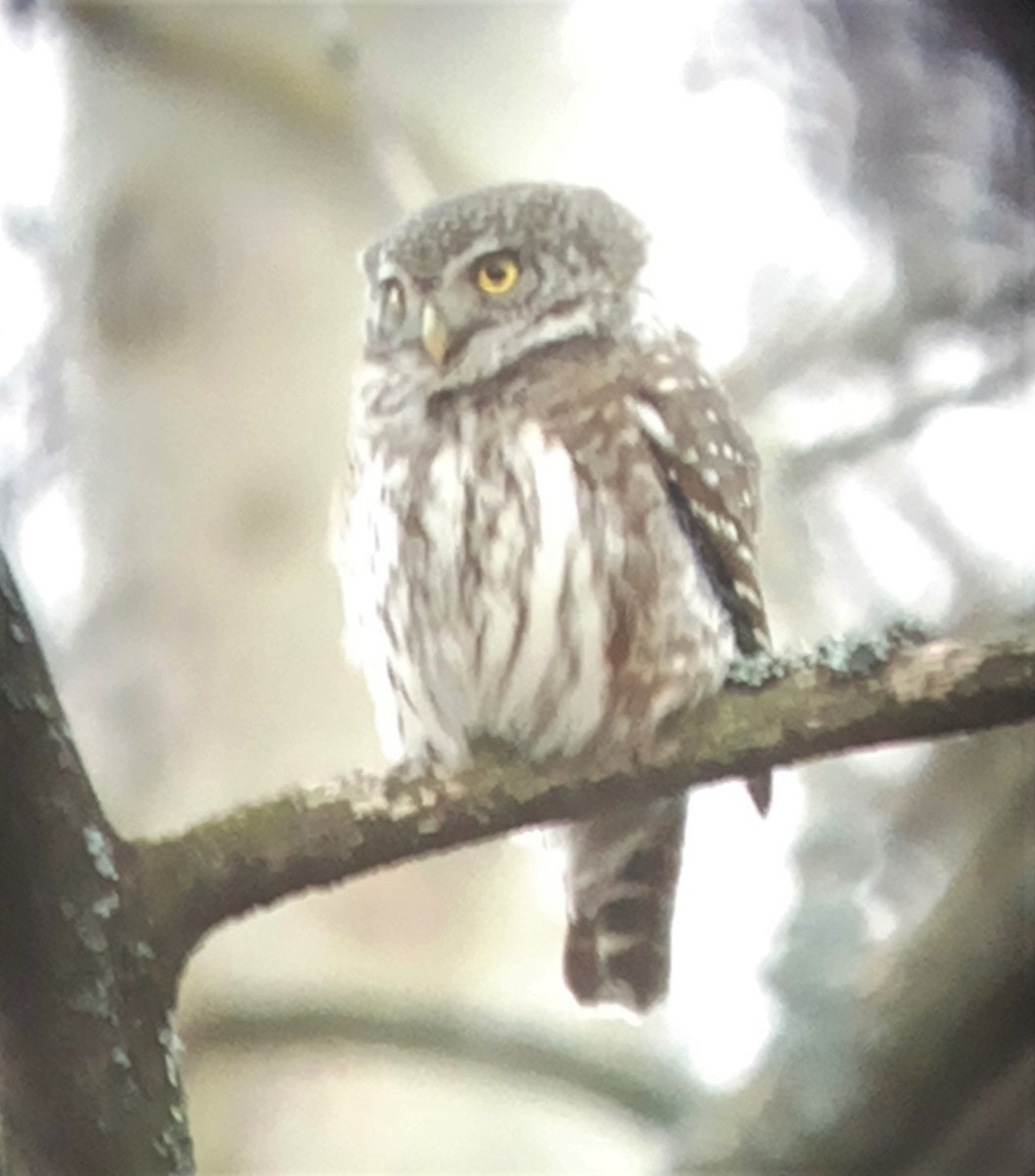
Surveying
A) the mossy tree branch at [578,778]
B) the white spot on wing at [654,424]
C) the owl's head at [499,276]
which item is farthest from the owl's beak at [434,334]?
the mossy tree branch at [578,778]

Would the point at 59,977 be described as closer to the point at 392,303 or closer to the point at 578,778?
the point at 578,778

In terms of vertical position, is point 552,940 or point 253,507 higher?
point 253,507

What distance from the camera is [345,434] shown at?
943 mm

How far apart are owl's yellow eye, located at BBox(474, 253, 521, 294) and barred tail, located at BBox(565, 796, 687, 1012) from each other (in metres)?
0.35

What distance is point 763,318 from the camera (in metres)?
0.95

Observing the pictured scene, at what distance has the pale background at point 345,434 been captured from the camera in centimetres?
89

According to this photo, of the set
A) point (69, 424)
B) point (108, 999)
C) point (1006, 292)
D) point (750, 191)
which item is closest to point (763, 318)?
point (750, 191)

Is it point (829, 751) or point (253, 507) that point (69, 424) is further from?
point (829, 751)

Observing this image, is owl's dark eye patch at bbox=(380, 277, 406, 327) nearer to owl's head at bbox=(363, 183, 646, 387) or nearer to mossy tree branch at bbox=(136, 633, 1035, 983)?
owl's head at bbox=(363, 183, 646, 387)

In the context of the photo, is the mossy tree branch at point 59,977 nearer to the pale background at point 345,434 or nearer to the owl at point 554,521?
the pale background at point 345,434

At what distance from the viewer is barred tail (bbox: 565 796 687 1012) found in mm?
893

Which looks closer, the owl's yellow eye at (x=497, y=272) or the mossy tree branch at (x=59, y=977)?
the mossy tree branch at (x=59, y=977)

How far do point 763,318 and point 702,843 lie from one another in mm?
346

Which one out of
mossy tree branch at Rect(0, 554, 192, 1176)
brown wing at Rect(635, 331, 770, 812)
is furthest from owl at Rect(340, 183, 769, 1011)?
mossy tree branch at Rect(0, 554, 192, 1176)
